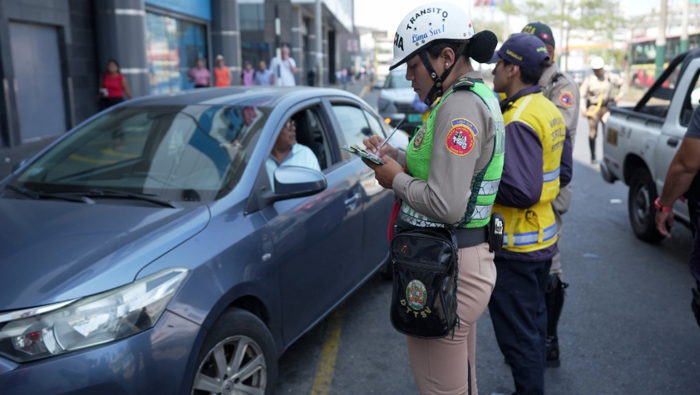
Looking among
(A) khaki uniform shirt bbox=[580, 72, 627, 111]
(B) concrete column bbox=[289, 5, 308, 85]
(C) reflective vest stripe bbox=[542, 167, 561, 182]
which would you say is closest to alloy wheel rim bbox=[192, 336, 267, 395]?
(C) reflective vest stripe bbox=[542, 167, 561, 182]

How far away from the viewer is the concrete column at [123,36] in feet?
46.0

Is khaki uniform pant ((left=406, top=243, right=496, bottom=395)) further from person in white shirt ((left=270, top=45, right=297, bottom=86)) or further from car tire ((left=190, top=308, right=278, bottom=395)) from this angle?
person in white shirt ((left=270, top=45, right=297, bottom=86))

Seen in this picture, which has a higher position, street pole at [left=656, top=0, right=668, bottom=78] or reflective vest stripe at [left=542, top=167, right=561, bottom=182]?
street pole at [left=656, top=0, right=668, bottom=78]

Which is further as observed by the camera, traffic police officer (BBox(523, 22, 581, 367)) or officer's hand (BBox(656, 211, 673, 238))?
traffic police officer (BBox(523, 22, 581, 367))

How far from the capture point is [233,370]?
2.64 metres

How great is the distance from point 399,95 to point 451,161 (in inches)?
501

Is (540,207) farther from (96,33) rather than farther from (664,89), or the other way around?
(96,33)

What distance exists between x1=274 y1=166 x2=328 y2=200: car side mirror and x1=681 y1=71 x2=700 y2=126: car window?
12.3 feet

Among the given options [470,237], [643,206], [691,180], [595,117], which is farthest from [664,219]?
[595,117]

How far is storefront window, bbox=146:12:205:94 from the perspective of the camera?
17.1 m

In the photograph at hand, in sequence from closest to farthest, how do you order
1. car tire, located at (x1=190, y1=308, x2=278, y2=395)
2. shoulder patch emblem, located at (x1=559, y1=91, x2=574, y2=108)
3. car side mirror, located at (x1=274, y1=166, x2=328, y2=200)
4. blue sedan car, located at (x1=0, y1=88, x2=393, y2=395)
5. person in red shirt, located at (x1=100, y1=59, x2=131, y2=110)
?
blue sedan car, located at (x1=0, y1=88, x2=393, y2=395) < car tire, located at (x1=190, y1=308, x2=278, y2=395) < car side mirror, located at (x1=274, y1=166, x2=328, y2=200) < shoulder patch emblem, located at (x1=559, y1=91, x2=574, y2=108) < person in red shirt, located at (x1=100, y1=59, x2=131, y2=110)

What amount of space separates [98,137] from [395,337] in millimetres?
2269

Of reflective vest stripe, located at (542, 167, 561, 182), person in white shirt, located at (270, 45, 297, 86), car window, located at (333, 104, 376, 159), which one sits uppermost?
person in white shirt, located at (270, 45, 297, 86)

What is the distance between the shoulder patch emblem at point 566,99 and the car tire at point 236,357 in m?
2.15
